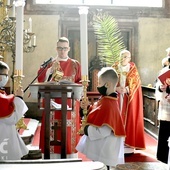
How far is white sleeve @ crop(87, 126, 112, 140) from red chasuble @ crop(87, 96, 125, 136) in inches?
1.8

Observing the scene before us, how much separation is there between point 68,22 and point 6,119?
7753 mm

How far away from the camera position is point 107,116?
3.38 meters

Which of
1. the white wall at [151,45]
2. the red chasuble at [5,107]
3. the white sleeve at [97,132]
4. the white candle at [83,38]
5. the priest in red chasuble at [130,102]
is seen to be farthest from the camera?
the white wall at [151,45]

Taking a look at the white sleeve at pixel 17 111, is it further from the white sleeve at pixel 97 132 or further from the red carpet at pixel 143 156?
the red carpet at pixel 143 156

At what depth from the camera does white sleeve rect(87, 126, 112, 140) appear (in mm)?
3365

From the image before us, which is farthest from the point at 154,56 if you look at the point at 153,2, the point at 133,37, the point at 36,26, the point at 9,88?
the point at 9,88

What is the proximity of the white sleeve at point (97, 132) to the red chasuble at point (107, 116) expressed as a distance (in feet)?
0.15

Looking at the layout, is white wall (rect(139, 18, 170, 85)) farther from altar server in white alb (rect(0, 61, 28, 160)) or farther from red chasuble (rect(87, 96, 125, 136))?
altar server in white alb (rect(0, 61, 28, 160))

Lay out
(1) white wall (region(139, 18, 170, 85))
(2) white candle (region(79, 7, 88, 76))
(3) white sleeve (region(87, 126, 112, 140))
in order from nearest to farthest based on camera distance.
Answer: (2) white candle (region(79, 7, 88, 76))
(3) white sleeve (region(87, 126, 112, 140))
(1) white wall (region(139, 18, 170, 85))

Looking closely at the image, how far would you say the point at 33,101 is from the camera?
1034 cm

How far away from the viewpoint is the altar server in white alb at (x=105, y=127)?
3373 mm

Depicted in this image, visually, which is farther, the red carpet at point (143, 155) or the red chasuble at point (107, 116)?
the red carpet at point (143, 155)

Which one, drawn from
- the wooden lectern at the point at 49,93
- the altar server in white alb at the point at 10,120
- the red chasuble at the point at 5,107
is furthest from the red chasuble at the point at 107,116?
the red chasuble at the point at 5,107

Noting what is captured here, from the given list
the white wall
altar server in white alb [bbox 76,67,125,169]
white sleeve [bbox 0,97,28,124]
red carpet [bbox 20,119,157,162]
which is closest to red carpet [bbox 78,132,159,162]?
red carpet [bbox 20,119,157,162]
